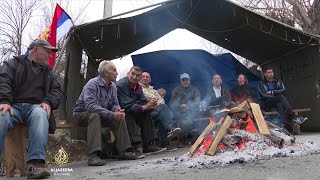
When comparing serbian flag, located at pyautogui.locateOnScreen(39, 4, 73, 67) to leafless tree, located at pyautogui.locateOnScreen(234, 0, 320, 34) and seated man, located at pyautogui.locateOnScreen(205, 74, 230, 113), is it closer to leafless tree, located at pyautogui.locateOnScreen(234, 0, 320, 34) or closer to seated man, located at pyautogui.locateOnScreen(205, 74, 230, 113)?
seated man, located at pyautogui.locateOnScreen(205, 74, 230, 113)

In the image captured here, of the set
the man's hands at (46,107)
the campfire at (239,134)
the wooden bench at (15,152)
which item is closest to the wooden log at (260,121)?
the campfire at (239,134)

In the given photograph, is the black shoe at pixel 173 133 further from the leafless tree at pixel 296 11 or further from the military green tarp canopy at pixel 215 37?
the leafless tree at pixel 296 11

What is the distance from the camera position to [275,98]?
26.0 feet

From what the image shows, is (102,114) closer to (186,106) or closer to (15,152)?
(15,152)

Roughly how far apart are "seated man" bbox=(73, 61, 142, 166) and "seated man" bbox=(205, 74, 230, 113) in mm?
2638

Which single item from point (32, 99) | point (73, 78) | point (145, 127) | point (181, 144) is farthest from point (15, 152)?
point (181, 144)

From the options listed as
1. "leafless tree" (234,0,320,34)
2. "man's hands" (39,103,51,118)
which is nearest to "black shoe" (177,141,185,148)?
"man's hands" (39,103,51,118)

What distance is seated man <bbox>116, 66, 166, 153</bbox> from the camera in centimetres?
575

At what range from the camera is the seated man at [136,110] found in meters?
5.75

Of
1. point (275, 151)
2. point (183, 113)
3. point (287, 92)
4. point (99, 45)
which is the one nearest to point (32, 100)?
point (275, 151)

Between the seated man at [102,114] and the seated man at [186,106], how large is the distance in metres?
1.92

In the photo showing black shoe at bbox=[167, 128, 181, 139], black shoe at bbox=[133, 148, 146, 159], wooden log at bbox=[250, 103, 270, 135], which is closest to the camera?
wooden log at bbox=[250, 103, 270, 135]

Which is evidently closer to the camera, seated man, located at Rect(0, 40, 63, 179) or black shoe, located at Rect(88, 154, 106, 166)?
seated man, located at Rect(0, 40, 63, 179)

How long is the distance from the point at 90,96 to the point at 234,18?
4.26 metres
